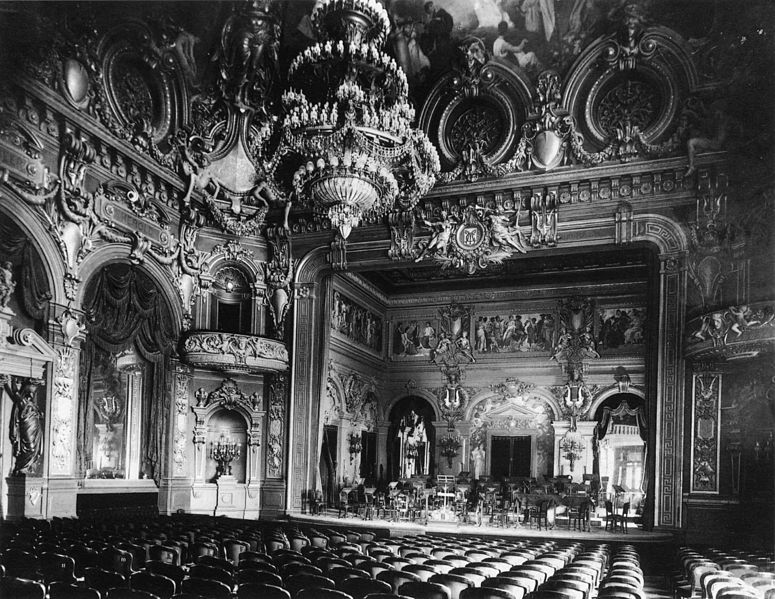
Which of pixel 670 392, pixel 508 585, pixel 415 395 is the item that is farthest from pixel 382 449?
pixel 508 585

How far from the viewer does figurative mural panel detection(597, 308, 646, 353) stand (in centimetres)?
2173

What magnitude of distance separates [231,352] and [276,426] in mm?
2732

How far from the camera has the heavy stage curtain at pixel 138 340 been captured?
14.4m

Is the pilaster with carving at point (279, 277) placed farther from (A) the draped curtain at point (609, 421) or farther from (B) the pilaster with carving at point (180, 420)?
(A) the draped curtain at point (609, 421)

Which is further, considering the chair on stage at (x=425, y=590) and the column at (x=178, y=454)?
the column at (x=178, y=454)

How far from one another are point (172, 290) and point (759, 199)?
13.9 metres

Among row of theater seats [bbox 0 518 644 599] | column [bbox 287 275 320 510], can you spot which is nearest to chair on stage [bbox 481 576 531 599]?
row of theater seats [bbox 0 518 644 599]

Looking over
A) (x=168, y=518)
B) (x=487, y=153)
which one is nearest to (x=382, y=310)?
(x=487, y=153)

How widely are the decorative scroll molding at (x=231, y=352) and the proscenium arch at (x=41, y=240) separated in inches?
157

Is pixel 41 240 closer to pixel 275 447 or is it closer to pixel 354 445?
pixel 275 447

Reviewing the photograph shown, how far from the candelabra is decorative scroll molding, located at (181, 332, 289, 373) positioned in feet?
7.09

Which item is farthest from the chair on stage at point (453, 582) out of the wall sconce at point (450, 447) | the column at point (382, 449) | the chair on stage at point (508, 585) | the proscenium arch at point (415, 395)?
the column at point (382, 449)

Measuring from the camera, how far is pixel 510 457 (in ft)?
74.3

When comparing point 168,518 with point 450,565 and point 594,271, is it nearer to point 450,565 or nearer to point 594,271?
point 450,565
